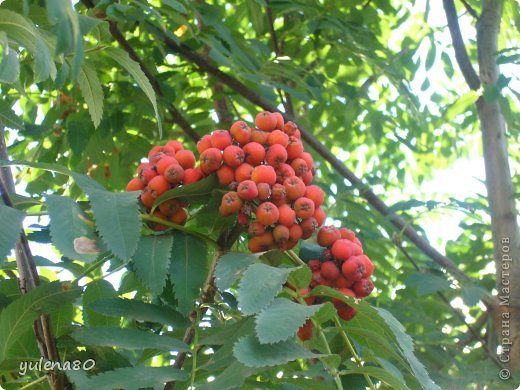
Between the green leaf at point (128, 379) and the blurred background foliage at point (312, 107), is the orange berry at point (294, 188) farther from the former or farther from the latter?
the blurred background foliage at point (312, 107)

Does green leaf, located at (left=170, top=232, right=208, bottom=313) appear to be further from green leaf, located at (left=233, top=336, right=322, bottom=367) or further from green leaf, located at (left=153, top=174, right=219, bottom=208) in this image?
green leaf, located at (left=233, top=336, right=322, bottom=367)

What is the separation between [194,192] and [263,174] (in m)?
0.12

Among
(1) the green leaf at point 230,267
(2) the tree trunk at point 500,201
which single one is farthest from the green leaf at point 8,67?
(2) the tree trunk at point 500,201

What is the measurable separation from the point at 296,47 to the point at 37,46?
82.4 inches

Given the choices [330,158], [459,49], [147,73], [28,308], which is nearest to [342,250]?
[28,308]

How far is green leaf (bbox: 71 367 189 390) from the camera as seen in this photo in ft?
3.52

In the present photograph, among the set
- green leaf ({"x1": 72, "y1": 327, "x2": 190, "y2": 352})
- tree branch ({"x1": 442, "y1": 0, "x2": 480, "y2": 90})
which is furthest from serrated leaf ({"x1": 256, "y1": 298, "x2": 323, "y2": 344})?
tree branch ({"x1": 442, "y1": 0, "x2": 480, "y2": 90})

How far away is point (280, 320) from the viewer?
1.01 metres

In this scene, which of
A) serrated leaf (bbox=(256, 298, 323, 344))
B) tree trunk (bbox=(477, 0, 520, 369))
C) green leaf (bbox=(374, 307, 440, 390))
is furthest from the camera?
tree trunk (bbox=(477, 0, 520, 369))

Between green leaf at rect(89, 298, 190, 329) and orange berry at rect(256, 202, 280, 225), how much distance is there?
21 centimetres

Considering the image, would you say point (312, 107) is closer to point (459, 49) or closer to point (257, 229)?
point (459, 49)

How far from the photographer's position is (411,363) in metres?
1.08

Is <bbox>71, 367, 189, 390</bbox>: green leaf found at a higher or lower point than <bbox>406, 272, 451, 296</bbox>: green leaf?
lower

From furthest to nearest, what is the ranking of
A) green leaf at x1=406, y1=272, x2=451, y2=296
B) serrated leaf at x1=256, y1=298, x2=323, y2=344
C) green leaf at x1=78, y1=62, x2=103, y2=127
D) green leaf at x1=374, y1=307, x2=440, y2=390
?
green leaf at x1=406, y1=272, x2=451, y2=296 → green leaf at x1=78, y1=62, x2=103, y2=127 → green leaf at x1=374, y1=307, x2=440, y2=390 → serrated leaf at x1=256, y1=298, x2=323, y2=344
